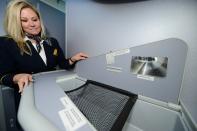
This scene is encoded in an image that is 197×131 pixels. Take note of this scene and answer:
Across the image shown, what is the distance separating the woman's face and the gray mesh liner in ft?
1.99

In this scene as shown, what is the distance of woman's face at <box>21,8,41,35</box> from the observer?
3.34 feet

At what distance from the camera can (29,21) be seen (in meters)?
1.04

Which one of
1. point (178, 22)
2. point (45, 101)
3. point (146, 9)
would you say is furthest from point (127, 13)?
point (45, 101)

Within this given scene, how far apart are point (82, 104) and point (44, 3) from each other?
51.7 inches

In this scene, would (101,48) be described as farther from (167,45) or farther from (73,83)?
(167,45)

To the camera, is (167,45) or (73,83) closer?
(167,45)

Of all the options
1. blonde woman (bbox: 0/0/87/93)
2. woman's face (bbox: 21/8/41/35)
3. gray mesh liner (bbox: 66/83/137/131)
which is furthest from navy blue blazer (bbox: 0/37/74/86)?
gray mesh liner (bbox: 66/83/137/131)

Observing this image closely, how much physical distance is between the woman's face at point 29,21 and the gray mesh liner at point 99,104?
607 mm

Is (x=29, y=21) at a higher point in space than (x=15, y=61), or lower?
higher

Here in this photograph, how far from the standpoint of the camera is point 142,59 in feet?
2.27

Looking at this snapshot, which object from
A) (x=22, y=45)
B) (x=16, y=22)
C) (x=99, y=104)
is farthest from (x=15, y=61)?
(x=99, y=104)

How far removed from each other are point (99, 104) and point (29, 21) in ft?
2.60

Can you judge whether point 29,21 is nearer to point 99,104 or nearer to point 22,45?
point 22,45

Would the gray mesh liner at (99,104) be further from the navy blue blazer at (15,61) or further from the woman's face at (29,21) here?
the woman's face at (29,21)
